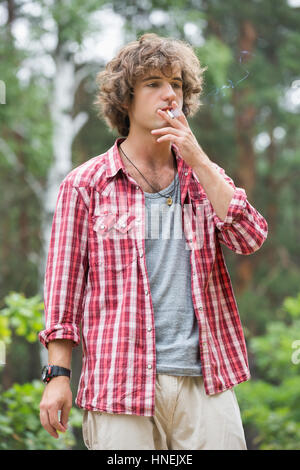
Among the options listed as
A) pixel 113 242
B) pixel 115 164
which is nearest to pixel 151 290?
pixel 113 242

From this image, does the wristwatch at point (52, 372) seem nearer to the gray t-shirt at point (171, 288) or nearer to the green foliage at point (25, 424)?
the gray t-shirt at point (171, 288)

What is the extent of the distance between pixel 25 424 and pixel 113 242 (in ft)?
6.65

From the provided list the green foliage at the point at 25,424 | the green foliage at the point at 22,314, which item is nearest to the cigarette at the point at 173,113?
the green foliage at the point at 22,314

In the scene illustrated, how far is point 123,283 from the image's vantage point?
2.03 metres

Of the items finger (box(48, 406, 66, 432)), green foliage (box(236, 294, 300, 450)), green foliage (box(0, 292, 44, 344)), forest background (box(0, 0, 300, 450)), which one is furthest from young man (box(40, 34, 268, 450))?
forest background (box(0, 0, 300, 450))

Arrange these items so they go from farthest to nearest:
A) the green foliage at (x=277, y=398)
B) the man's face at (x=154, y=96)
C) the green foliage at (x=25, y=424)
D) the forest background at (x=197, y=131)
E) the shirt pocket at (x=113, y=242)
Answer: the forest background at (x=197, y=131) < the green foliage at (x=277, y=398) < the green foliage at (x=25, y=424) < the man's face at (x=154, y=96) < the shirt pocket at (x=113, y=242)

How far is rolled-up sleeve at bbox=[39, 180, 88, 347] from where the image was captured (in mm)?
2023

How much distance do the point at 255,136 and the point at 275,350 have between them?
22.0 feet

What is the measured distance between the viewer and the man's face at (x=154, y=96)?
2.16m

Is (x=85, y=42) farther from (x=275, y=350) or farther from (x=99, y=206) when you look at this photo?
(x=99, y=206)

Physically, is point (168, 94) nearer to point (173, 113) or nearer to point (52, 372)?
point (173, 113)

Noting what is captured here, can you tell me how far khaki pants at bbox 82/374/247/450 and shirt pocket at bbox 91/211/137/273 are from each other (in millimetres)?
411

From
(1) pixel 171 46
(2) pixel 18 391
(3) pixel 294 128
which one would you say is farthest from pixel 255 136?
(1) pixel 171 46

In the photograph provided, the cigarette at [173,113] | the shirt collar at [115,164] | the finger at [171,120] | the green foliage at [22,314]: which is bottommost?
the green foliage at [22,314]
